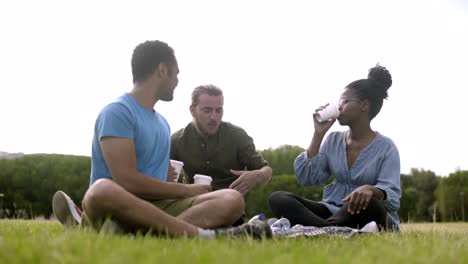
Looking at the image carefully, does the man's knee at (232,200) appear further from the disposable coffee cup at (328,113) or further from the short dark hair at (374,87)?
the short dark hair at (374,87)

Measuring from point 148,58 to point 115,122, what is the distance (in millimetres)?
759

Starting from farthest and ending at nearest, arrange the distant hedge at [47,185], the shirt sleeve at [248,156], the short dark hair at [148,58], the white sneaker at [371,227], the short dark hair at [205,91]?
the distant hedge at [47,185]
the shirt sleeve at [248,156]
the short dark hair at [205,91]
the white sneaker at [371,227]
the short dark hair at [148,58]

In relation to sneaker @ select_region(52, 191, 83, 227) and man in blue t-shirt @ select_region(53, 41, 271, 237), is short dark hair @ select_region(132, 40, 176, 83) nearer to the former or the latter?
man in blue t-shirt @ select_region(53, 41, 271, 237)

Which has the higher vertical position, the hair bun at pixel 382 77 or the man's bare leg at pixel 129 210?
the hair bun at pixel 382 77

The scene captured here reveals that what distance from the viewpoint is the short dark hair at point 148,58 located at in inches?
174

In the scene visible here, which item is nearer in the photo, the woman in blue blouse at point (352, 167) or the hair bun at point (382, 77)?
the woman in blue blouse at point (352, 167)

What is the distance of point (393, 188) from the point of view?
551cm

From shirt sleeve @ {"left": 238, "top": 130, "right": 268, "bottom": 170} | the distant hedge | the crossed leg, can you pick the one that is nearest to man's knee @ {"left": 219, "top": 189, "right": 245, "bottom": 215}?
the crossed leg

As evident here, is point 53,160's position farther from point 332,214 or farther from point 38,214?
point 332,214

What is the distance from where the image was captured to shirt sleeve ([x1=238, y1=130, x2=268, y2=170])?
614 cm

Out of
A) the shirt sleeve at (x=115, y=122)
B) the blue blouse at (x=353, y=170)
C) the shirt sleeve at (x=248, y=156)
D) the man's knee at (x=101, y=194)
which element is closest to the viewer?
the man's knee at (x=101, y=194)

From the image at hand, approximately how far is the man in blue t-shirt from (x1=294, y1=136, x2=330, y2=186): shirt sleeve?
1.73m

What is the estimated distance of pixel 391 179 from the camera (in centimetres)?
552

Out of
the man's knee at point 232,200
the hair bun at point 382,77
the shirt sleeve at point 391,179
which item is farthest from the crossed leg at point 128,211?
the hair bun at point 382,77
